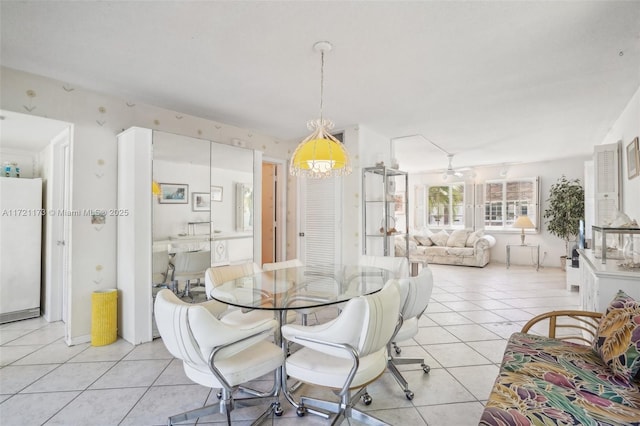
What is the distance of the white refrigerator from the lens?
11.8 feet

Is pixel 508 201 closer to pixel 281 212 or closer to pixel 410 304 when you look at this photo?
pixel 281 212

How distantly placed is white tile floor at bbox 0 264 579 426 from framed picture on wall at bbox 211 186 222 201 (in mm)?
1635

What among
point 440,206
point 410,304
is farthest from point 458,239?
point 410,304

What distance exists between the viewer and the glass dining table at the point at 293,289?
6.55ft

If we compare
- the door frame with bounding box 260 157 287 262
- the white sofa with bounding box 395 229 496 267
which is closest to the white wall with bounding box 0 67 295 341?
the door frame with bounding box 260 157 287 262

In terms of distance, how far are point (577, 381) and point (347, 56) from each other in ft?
8.06

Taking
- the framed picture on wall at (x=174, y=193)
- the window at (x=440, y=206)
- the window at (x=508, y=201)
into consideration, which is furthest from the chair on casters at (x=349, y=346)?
the window at (x=440, y=206)

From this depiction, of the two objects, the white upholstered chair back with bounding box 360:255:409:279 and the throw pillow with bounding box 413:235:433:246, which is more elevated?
the white upholstered chair back with bounding box 360:255:409:279

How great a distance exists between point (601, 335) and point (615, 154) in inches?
127

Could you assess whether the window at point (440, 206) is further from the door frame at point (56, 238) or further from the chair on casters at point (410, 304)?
the door frame at point (56, 238)

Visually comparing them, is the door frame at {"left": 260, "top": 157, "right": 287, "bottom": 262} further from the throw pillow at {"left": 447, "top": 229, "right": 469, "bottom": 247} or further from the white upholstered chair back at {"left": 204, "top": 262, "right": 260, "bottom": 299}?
the throw pillow at {"left": 447, "top": 229, "right": 469, "bottom": 247}

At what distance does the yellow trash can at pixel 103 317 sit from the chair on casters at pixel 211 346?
170 cm

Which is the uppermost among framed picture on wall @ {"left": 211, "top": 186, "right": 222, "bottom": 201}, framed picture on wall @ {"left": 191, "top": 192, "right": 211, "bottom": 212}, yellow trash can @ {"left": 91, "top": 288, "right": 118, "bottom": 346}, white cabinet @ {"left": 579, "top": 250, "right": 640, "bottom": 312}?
framed picture on wall @ {"left": 211, "top": 186, "right": 222, "bottom": 201}

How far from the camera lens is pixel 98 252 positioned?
3143 mm
